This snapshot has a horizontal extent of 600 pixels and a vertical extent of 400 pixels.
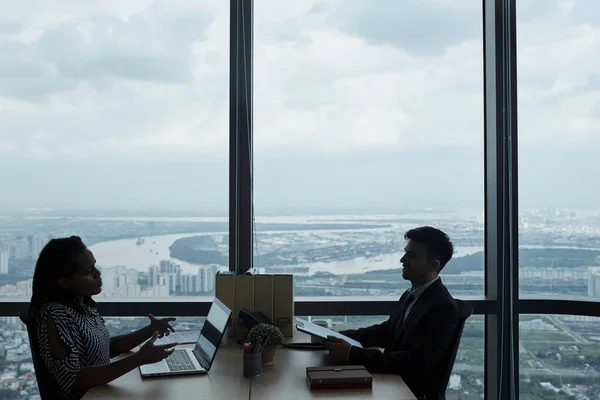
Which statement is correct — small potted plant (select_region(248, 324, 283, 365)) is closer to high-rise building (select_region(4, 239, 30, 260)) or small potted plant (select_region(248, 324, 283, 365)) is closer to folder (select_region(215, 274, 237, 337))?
folder (select_region(215, 274, 237, 337))

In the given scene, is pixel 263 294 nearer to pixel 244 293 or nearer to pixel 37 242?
pixel 244 293

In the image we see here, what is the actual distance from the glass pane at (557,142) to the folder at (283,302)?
1.46 metres

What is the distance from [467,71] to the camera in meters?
3.91

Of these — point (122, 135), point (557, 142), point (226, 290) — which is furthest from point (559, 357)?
point (122, 135)

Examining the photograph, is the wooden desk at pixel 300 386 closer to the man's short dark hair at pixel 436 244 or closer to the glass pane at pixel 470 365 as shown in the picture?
the man's short dark hair at pixel 436 244

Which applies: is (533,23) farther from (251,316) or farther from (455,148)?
(251,316)

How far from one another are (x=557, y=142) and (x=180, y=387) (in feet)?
8.74

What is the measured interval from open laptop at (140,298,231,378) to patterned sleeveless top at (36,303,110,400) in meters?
0.22

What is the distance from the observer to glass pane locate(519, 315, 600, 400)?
3754 millimetres

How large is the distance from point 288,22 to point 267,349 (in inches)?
82.3

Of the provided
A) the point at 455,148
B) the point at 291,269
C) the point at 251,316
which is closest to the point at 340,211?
the point at 291,269

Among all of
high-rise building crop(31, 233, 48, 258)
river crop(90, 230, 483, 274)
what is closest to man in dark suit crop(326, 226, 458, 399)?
river crop(90, 230, 483, 274)

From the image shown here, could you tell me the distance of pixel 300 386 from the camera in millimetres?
2336

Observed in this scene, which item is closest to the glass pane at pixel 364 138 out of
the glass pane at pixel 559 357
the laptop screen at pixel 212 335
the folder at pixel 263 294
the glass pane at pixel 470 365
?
the glass pane at pixel 470 365
